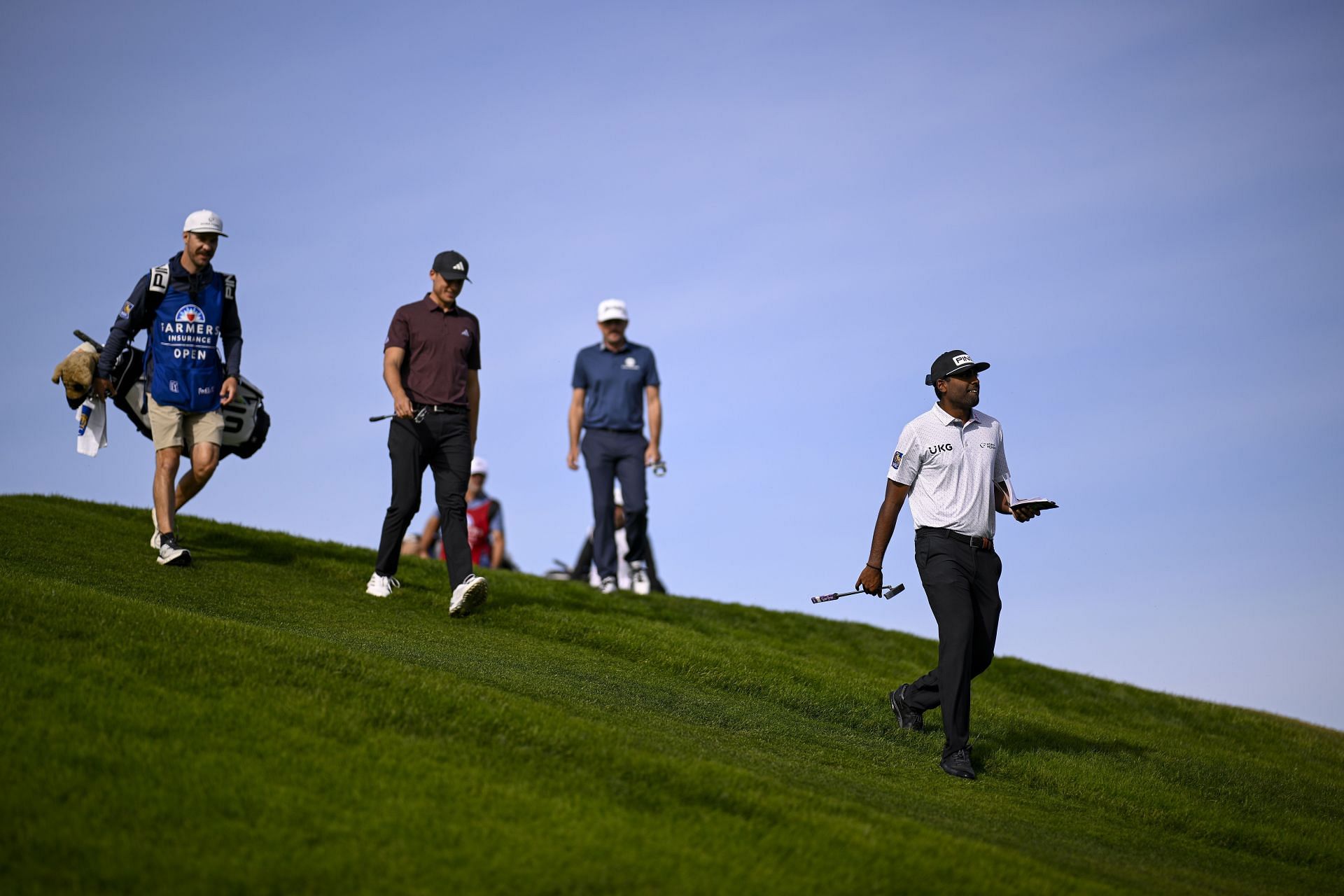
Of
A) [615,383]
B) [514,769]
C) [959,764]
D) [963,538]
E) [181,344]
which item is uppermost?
[615,383]

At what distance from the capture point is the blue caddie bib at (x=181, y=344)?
11.9 m

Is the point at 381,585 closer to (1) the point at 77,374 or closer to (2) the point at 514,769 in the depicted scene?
(1) the point at 77,374

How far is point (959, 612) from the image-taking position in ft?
28.9

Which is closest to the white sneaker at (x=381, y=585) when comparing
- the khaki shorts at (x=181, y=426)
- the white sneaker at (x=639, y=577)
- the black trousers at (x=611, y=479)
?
the khaki shorts at (x=181, y=426)

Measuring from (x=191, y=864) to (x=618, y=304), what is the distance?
34.5 feet

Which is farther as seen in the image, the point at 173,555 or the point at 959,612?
the point at 173,555

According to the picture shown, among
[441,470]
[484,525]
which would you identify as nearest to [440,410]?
[441,470]

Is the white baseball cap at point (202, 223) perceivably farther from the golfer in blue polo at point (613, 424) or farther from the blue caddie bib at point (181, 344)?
the golfer in blue polo at point (613, 424)

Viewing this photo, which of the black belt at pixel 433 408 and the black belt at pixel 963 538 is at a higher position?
the black belt at pixel 433 408

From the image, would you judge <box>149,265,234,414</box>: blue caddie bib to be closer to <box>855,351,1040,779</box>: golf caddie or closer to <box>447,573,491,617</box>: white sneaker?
<box>447,573,491,617</box>: white sneaker

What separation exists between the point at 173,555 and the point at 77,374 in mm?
2018

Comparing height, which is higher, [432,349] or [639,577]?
[432,349]

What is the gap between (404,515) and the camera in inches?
474

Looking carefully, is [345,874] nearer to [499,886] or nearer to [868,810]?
[499,886]
